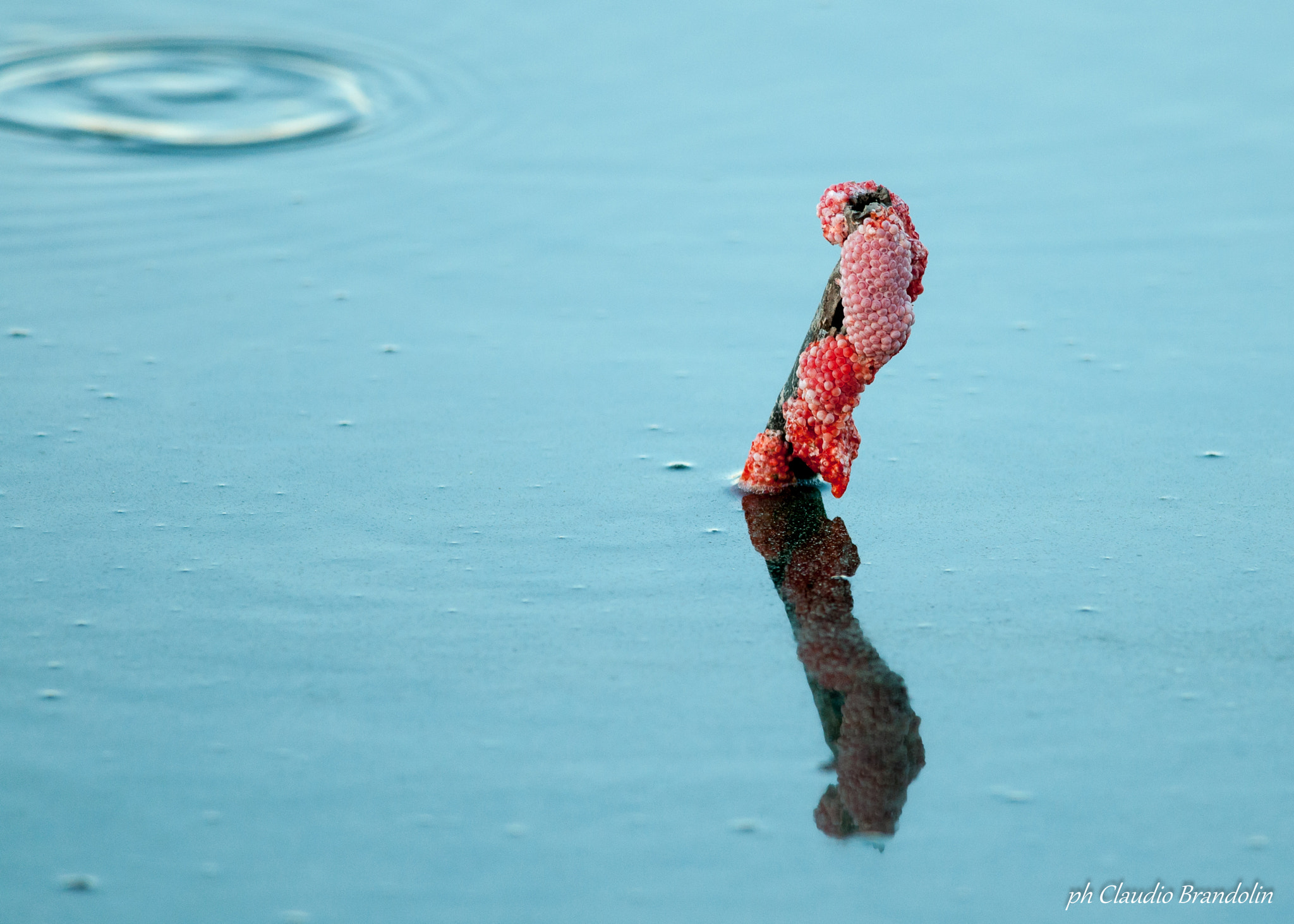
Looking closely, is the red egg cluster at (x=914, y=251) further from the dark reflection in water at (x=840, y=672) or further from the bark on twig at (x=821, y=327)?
the dark reflection in water at (x=840, y=672)

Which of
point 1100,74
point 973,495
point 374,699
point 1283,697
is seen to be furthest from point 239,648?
point 1100,74

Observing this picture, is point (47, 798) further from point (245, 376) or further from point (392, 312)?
point (392, 312)

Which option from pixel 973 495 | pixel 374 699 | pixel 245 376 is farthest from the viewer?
pixel 245 376

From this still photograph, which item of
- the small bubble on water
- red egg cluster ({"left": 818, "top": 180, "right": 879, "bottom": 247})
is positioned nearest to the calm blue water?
the small bubble on water

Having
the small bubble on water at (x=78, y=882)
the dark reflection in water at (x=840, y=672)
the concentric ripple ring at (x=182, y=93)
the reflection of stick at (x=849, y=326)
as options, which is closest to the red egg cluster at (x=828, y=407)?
the reflection of stick at (x=849, y=326)

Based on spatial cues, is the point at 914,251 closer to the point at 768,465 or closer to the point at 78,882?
the point at 768,465

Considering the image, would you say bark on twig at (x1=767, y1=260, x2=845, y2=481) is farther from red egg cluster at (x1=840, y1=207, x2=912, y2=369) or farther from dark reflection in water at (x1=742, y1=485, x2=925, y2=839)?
dark reflection in water at (x1=742, y1=485, x2=925, y2=839)

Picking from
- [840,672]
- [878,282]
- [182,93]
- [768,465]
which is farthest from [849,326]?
[182,93]
